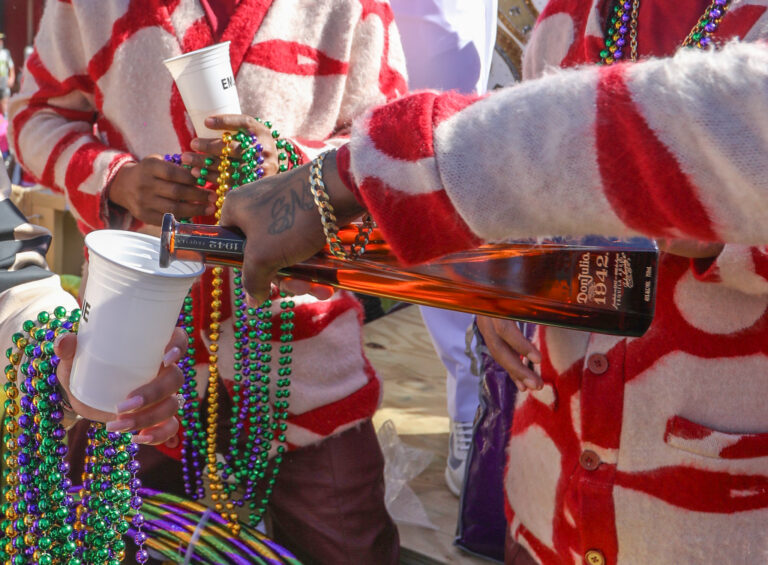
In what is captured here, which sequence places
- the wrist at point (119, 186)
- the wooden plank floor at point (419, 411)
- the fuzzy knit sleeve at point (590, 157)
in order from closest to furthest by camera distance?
1. the fuzzy knit sleeve at point (590, 157)
2. the wrist at point (119, 186)
3. the wooden plank floor at point (419, 411)

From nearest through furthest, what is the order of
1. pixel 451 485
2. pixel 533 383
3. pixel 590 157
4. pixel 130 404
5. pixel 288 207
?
pixel 590 157, pixel 288 207, pixel 130 404, pixel 533 383, pixel 451 485

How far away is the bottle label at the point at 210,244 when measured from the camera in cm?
79

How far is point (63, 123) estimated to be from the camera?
1.57m

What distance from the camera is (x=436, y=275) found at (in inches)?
37.4

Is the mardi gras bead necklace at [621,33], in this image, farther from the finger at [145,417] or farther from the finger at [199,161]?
the finger at [145,417]

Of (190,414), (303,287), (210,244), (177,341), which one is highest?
(210,244)

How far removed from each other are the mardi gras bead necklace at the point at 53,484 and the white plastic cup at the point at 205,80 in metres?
0.40

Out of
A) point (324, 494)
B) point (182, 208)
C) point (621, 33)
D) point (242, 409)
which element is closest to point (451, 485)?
point (324, 494)

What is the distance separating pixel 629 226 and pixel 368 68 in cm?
100

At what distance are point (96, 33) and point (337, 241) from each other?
993mm

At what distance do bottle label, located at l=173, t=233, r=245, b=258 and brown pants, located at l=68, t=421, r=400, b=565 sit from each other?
0.84 meters

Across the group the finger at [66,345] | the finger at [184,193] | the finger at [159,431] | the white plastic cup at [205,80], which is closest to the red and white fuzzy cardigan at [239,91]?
the finger at [184,193]

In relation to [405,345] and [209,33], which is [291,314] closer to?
[209,33]

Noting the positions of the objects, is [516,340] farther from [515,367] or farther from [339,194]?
[339,194]
